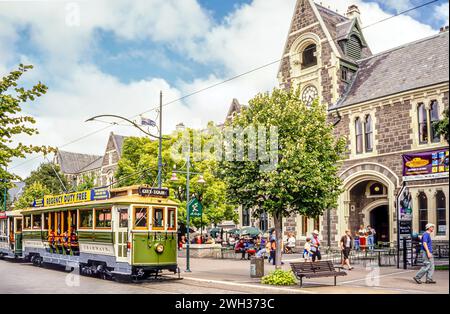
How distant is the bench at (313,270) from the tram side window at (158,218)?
5400mm

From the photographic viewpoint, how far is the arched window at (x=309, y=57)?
3497 centimetres

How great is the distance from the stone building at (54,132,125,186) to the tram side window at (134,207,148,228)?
33.9 metres

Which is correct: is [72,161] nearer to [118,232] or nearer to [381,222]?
[381,222]

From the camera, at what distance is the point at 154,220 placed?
18.7 m

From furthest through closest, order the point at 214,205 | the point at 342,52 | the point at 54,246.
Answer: the point at 214,205
the point at 342,52
the point at 54,246

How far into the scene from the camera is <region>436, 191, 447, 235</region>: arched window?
26.4 metres

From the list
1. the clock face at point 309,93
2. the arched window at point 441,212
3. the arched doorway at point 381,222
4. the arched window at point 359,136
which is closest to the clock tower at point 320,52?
the clock face at point 309,93

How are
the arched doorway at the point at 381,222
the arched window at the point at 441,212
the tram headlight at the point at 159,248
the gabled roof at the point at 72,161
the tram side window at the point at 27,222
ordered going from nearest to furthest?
the tram headlight at the point at 159,248 < the arched window at the point at 441,212 < the tram side window at the point at 27,222 < the arched doorway at the point at 381,222 < the gabled roof at the point at 72,161

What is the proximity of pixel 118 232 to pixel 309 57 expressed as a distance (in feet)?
71.8

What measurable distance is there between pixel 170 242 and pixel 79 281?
3481 mm

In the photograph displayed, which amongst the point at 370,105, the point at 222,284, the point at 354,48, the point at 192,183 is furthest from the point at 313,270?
the point at 354,48

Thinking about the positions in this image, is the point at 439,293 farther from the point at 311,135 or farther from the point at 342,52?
the point at 342,52

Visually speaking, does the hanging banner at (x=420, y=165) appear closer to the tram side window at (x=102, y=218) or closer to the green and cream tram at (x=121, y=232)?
the green and cream tram at (x=121, y=232)
